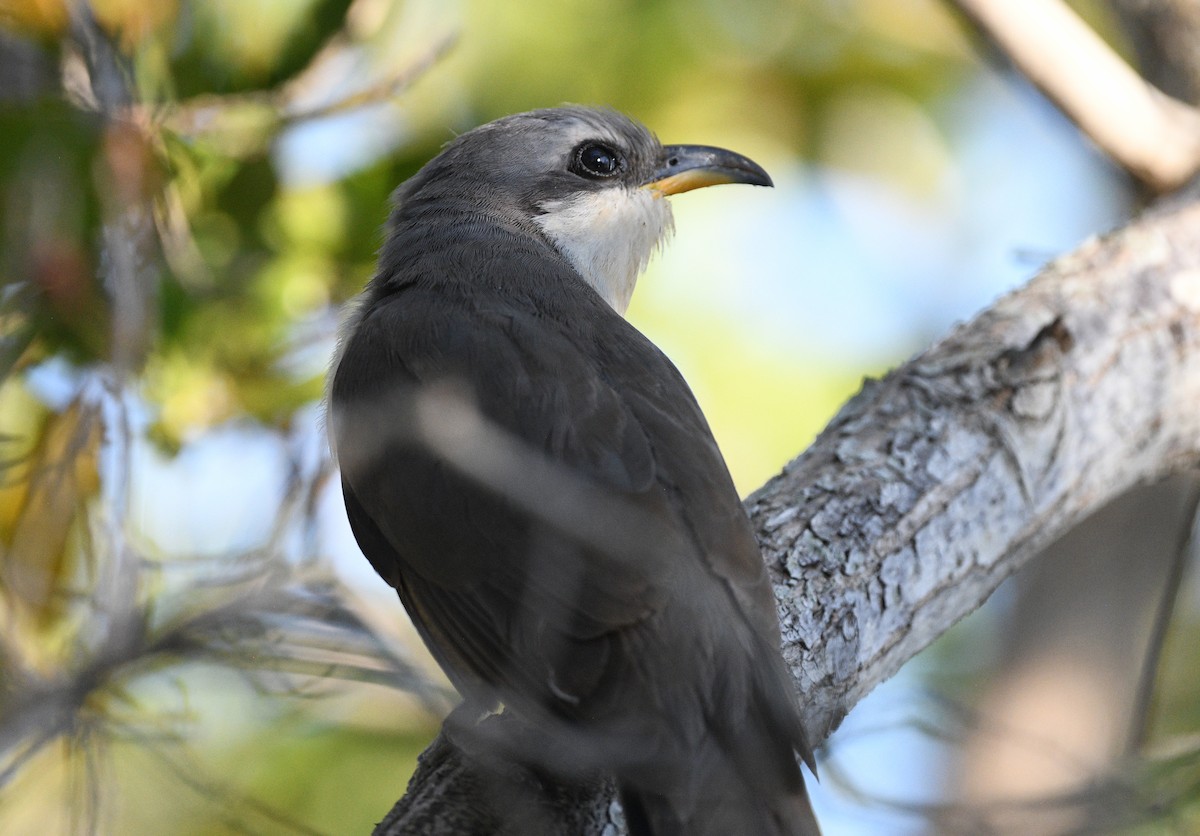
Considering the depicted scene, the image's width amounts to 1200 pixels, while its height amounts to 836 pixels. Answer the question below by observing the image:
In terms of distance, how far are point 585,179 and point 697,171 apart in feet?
1.54

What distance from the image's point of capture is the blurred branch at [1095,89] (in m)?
4.96

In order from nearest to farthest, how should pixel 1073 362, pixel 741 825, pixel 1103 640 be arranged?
pixel 741 825
pixel 1073 362
pixel 1103 640

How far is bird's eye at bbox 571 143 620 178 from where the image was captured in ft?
15.3

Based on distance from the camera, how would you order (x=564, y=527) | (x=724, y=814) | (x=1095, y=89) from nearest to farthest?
(x=724, y=814) < (x=564, y=527) < (x=1095, y=89)

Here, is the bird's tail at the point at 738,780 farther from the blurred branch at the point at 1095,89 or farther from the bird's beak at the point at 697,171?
the blurred branch at the point at 1095,89

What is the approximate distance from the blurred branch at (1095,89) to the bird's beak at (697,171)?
1229mm

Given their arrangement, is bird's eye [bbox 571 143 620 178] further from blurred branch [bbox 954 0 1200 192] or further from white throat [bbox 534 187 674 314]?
blurred branch [bbox 954 0 1200 192]

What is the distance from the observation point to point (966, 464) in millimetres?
3865

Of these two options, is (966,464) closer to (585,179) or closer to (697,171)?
(697,171)

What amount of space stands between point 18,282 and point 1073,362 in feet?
11.5

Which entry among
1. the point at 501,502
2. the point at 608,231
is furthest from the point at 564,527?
the point at 608,231

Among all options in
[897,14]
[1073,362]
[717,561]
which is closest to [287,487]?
[717,561]

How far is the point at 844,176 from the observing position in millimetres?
7066

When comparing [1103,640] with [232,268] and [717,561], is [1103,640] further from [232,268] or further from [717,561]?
[232,268]
